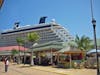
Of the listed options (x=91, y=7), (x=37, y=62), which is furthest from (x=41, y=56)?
(x=91, y=7)

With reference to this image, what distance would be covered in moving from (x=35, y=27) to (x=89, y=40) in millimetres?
68284

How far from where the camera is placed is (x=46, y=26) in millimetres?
115500

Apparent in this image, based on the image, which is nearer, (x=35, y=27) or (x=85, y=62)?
(x=85, y=62)

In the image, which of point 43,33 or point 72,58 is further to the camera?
point 43,33

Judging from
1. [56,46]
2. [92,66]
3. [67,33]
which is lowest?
[92,66]

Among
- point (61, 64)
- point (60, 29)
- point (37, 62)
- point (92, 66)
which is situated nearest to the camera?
point (92, 66)

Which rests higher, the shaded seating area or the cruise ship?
the cruise ship

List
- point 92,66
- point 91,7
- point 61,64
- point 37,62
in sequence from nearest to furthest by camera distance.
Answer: point 91,7
point 92,66
point 61,64
point 37,62

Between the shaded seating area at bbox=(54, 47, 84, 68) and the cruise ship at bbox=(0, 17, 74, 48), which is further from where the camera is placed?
the cruise ship at bbox=(0, 17, 74, 48)

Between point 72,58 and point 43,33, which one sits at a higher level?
point 43,33

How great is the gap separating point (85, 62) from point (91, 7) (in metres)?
15.5

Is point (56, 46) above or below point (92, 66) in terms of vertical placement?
above

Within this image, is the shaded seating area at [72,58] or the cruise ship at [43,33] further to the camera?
the cruise ship at [43,33]

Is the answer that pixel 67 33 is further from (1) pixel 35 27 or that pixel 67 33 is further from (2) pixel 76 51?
(2) pixel 76 51
